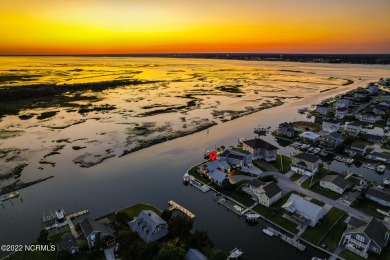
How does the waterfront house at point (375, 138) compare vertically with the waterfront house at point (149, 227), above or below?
above

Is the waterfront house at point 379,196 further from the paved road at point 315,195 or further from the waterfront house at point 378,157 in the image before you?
the waterfront house at point 378,157

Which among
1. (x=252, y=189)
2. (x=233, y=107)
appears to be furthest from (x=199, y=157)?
(x=233, y=107)

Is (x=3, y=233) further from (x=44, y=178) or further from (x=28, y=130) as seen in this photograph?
(x=28, y=130)

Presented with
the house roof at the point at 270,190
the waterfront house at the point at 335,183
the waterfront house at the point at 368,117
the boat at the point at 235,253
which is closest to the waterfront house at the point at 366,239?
the waterfront house at the point at 335,183

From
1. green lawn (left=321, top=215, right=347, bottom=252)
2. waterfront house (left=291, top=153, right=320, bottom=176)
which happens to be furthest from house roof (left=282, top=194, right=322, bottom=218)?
waterfront house (left=291, top=153, right=320, bottom=176)

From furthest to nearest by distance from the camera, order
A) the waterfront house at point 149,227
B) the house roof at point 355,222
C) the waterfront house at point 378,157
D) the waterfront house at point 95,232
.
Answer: the waterfront house at point 378,157 → the house roof at point 355,222 → the waterfront house at point 149,227 → the waterfront house at point 95,232

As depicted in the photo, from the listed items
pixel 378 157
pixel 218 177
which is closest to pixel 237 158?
pixel 218 177
